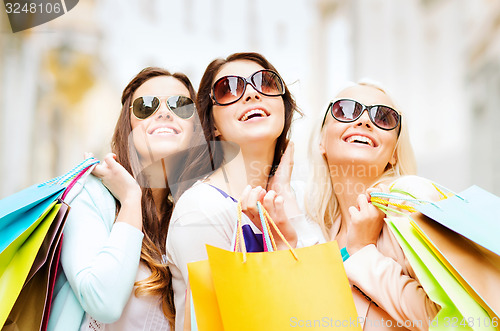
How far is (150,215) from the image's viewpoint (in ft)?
3.63

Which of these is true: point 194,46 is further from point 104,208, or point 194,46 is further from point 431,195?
point 431,195

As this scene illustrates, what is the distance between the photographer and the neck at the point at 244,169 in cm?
112

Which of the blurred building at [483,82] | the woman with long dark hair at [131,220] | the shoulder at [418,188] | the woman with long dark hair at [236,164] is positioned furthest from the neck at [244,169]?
the blurred building at [483,82]

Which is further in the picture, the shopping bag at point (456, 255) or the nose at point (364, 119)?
the nose at point (364, 119)

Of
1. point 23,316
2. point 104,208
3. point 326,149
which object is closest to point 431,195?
point 326,149

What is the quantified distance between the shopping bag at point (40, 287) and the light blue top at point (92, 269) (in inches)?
1.2

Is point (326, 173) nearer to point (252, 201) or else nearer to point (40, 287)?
point (252, 201)

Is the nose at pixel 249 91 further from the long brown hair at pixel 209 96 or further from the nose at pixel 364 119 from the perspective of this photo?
the nose at pixel 364 119

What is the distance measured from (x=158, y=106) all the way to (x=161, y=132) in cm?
7

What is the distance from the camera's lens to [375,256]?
91 cm

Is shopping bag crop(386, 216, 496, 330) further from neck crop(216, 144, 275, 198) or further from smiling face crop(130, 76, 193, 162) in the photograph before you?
smiling face crop(130, 76, 193, 162)

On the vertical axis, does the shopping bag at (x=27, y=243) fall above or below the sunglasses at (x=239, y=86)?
below

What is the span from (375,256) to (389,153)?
1.06 feet

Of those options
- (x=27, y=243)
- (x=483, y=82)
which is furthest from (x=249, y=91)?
(x=483, y=82)
